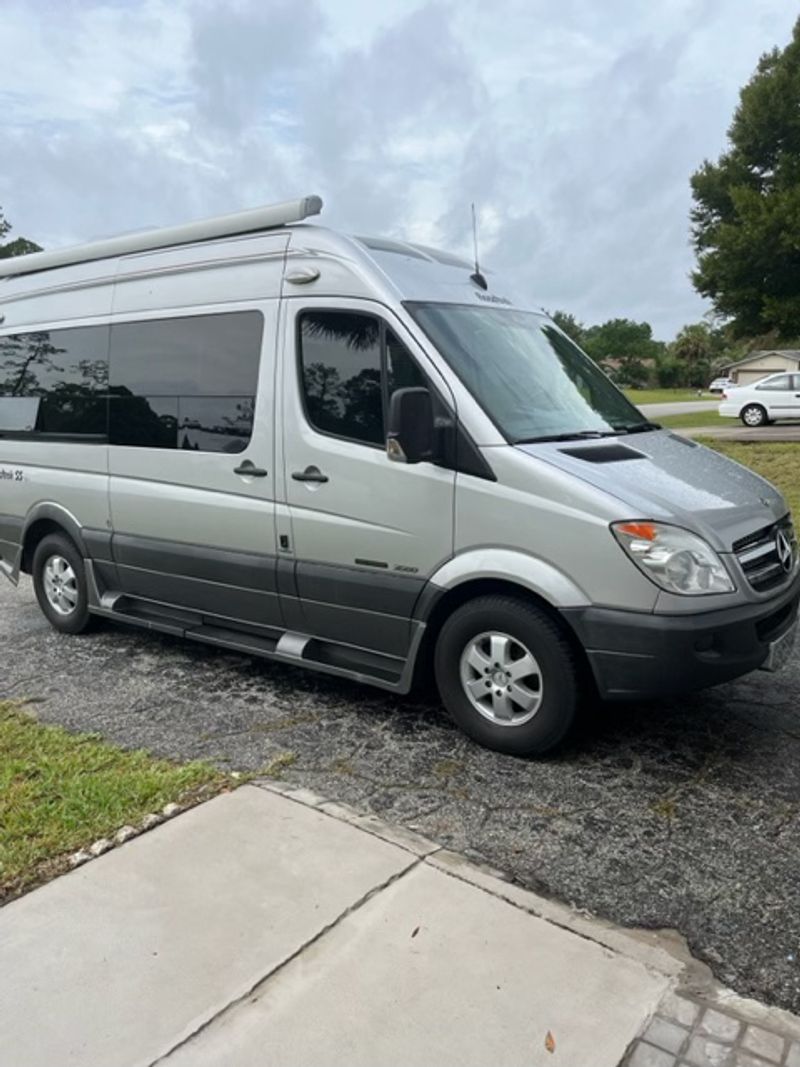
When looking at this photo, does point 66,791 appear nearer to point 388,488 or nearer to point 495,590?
point 388,488

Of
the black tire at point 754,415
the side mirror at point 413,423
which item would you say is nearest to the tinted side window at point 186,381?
the side mirror at point 413,423

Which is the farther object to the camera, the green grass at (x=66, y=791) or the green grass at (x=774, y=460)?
the green grass at (x=774, y=460)

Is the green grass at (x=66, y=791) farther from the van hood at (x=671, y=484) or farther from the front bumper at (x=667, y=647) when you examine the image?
the van hood at (x=671, y=484)

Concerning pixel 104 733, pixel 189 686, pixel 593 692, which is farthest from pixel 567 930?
pixel 189 686

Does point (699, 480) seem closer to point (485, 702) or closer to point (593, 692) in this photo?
point (593, 692)

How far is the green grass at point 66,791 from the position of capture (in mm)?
3338

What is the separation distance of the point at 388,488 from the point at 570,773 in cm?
159

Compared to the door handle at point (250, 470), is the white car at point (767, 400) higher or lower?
higher

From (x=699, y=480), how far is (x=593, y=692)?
1.14 metres

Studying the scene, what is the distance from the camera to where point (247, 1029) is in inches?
Answer: 96.7

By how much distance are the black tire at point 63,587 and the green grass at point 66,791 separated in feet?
5.75

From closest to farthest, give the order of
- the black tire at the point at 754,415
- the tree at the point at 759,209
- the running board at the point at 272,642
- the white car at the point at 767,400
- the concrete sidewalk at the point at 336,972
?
the concrete sidewalk at the point at 336,972, the running board at the point at 272,642, the tree at the point at 759,209, the white car at the point at 767,400, the black tire at the point at 754,415

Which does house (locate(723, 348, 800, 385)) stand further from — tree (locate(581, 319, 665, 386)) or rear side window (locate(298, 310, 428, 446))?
rear side window (locate(298, 310, 428, 446))

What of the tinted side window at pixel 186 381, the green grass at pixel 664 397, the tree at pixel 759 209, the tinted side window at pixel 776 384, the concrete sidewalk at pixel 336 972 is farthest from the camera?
the green grass at pixel 664 397
